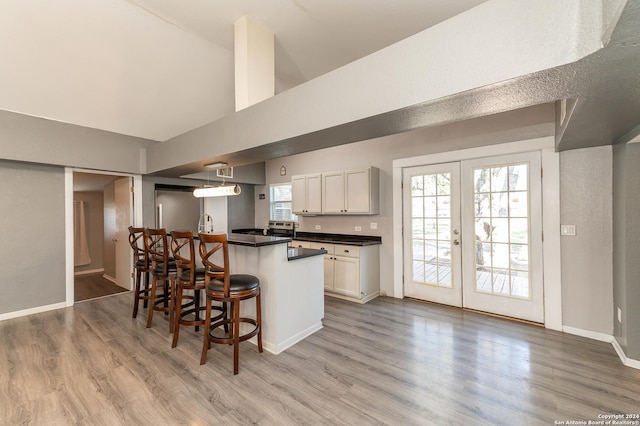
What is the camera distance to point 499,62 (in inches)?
55.7

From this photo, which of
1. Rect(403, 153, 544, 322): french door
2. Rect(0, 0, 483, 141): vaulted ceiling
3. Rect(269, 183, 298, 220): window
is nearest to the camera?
Rect(0, 0, 483, 141): vaulted ceiling

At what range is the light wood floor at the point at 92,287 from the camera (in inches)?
179

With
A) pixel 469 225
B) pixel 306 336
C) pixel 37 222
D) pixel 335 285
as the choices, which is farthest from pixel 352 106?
pixel 37 222

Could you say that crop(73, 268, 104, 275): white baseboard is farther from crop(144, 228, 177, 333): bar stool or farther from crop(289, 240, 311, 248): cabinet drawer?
crop(289, 240, 311, 248): cabinet drawer

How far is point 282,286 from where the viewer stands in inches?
107

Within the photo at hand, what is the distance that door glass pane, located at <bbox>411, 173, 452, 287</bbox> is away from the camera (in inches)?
152

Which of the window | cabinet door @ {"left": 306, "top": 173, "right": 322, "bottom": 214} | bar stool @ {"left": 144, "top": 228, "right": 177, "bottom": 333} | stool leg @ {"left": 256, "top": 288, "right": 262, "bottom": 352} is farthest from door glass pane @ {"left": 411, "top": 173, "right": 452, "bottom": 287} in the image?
bar stool @ {"left": 144, "top": 228, "right": 177, "bottom": 333}

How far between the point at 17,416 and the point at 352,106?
317cm

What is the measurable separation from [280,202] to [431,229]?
3.43m

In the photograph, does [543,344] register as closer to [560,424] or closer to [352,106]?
[560,424]

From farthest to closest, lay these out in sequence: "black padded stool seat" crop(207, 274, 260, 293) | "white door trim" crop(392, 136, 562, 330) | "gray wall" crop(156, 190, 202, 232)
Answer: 1. "gray wall" crop(156, 190, 202, 232)
2. "white door trim" crop(392, 136, 562, 330)
3. "black padded stool seat" crop(207, 274, 260, 293)

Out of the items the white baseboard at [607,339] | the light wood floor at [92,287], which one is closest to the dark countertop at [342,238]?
the white baseboard at [607,339]

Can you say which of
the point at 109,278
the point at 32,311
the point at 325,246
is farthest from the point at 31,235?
the point at 325,246

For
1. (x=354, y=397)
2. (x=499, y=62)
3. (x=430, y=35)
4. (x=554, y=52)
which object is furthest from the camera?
(x=354, y=397)
